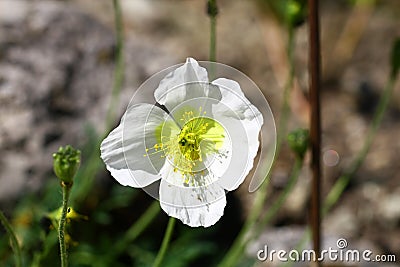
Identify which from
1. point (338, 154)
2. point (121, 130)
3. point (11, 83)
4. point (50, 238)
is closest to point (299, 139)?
point (121, 130)

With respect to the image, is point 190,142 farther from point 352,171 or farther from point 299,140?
point 352,171

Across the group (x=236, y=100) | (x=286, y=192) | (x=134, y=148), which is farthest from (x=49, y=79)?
(x=236, y=100)

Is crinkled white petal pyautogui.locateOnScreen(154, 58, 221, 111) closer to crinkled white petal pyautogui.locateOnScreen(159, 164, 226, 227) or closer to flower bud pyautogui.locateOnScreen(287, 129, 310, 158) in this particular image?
crinkled white petal pyautogui.locateOnScreen(159, 164, 226, 227)

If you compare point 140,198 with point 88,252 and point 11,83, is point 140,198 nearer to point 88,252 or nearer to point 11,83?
point 88,252

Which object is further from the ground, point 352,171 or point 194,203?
point 194,203

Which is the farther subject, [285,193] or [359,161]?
[359,161]

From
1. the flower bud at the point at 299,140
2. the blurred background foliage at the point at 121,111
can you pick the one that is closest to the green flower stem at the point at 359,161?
the blurred background foliage at the point at 121,111

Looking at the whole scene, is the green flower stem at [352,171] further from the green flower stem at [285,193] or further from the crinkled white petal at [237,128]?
the crinkled white petal at [237,128]
